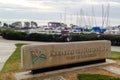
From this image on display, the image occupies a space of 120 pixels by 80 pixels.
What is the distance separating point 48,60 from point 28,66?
2.88 feet

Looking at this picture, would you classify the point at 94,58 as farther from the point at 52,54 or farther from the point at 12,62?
the point at 12,62

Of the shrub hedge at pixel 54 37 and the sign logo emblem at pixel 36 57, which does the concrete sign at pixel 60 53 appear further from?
the shrub hedge at pixel 54 37

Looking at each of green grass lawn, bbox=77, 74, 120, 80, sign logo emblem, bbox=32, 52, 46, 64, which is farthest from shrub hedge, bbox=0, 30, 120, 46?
sign logo emblem, bbox=32, 52, 46, 64

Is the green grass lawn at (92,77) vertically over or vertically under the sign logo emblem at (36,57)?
under

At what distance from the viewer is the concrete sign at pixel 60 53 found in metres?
9.28

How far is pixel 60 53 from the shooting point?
1018 centimetres

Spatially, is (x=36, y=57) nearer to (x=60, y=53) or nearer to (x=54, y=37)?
(x=60, y=53)

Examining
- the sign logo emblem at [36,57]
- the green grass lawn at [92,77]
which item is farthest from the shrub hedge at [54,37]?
the sign logo emblem at [36,57]

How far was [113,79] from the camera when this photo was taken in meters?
9.40

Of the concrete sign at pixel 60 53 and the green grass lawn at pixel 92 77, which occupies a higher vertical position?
the concrete sign at pixel 60 53

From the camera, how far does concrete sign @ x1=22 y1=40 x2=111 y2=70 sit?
928 centimetres

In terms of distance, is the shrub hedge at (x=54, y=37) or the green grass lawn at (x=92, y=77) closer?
the green grass lawn at (x=92, y=77)

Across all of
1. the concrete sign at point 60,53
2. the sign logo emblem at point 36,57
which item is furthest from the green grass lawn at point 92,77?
the sign logo emblem at point 36,57

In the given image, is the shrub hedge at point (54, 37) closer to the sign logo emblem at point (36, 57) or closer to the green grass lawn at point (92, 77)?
the green grass lawn at point (92, 77)
